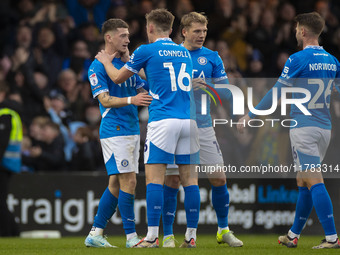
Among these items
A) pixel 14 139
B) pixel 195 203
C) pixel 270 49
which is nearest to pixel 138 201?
pixel 14 139

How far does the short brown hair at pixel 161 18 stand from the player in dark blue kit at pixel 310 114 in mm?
1312

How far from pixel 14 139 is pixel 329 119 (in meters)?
5.23

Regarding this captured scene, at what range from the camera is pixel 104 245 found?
26.5 ft

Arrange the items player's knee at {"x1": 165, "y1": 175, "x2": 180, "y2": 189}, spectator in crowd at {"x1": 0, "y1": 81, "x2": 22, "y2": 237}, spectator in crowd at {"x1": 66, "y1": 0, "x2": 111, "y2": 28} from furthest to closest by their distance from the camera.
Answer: spectator in crowd at {"x1": 66, "y1": 0, "x2": 111, "y2": 28} → spectator in crowd at {"x1": 0, "y1": 81, "x2": 22, "y2": 237} → player's knee at {"x1": 165, "y1": 175, "x2": 180, "y2": 189}

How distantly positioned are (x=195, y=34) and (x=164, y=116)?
1256 mm

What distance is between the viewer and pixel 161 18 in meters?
7.53

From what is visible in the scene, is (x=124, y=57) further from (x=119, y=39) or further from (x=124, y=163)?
(x=124, y=163)

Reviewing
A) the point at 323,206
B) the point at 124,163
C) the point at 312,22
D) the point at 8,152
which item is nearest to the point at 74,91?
the point at 8,152

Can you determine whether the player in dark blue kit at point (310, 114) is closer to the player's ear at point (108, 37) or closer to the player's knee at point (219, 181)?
the player's knee at point (219, 181)

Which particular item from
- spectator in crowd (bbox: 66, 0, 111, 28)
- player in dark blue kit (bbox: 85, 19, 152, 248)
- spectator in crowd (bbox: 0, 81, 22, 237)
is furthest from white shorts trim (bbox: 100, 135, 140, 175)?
spectator in crowd (bbox: 66, 0, 111, 28)

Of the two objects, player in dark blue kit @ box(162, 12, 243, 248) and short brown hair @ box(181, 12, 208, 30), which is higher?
short brown hair @ box(181, 12, 208, 30)

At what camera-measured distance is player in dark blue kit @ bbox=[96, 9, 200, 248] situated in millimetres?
7418

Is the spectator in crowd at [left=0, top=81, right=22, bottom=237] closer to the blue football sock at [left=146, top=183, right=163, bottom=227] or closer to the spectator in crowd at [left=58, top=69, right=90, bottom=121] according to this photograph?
the spectator in crowd at [left=58, top=69, right=90, bottom=121]

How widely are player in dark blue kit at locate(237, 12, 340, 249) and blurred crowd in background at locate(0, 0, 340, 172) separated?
1.92 metres
